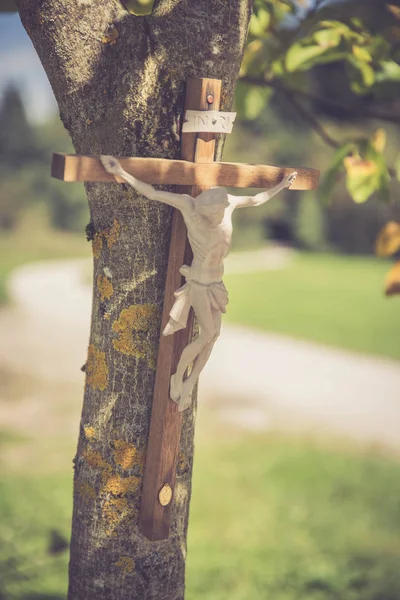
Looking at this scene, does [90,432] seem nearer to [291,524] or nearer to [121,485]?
[121,485]

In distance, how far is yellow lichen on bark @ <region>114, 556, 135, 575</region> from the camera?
2.35 meters

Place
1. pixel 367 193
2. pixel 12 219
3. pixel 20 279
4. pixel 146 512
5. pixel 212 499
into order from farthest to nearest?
1. pixel 12 219
2. pixel 20 279
3. pixel 212 499
4. pixel 367 193
5. pixel 146 512

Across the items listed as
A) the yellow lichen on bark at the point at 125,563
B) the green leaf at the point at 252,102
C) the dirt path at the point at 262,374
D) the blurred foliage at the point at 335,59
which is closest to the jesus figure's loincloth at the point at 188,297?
the yellow lichen on bark at the point at 125,563

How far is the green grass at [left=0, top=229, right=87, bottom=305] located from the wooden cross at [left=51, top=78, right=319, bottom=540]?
1696 cm

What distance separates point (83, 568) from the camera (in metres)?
2.43

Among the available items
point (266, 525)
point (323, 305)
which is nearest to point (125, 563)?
point (266, 525)

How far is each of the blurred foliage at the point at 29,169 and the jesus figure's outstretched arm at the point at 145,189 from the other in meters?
18.9

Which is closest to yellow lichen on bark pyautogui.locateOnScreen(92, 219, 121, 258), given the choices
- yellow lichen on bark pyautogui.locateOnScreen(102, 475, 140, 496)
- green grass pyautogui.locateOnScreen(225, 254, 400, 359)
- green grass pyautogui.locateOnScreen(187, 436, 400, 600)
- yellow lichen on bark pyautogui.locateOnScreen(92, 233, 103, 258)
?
yellow lichen on bark pyautogui.locateOnScreen(92, 233, 103, 258)

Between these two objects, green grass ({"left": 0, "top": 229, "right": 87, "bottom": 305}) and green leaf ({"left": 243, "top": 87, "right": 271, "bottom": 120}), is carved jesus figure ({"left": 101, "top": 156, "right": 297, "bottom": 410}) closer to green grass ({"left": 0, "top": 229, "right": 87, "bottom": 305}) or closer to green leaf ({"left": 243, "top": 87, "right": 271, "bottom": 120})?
green leaf ({"left": 243, "top": 87, "right": 271, "bottom": 120})

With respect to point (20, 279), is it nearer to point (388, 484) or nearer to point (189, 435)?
point (388, 484)

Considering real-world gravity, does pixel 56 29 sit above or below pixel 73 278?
below

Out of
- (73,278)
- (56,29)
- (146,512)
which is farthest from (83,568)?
(73,278)

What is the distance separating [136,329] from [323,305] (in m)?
12.0

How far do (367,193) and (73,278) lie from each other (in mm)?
13311
